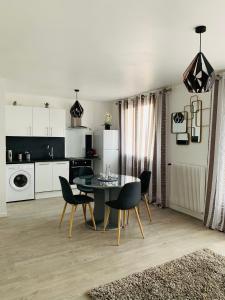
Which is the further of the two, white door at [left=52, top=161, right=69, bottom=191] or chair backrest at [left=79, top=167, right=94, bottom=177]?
white door at [left=52, top=161, right=69, bottom=191]

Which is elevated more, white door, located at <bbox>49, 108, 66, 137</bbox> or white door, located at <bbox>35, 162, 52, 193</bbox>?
white door, located at <bbox>49, 108, 66, 137</bbox>

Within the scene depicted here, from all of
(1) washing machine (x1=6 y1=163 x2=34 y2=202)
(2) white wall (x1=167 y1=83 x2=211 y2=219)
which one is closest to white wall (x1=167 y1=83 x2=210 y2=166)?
(2) white wall (x1=167 y1=83 x2=211 y2=219)

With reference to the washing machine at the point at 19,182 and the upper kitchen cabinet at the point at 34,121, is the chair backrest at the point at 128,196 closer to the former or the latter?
the washing machine at the point at 19,182

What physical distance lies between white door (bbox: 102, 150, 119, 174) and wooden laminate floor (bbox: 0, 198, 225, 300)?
6.81 ft

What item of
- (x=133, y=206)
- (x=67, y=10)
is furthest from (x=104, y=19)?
(x=133, y=206)

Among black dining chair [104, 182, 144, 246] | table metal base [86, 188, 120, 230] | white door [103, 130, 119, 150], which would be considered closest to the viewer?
black dining chair [104, 182, 144, 246]

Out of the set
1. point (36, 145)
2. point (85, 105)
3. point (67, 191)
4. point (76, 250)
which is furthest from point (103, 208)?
point (85, 105)

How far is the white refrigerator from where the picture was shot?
634 cm

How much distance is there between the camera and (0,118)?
435cm

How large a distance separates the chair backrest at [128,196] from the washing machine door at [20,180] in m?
2.87

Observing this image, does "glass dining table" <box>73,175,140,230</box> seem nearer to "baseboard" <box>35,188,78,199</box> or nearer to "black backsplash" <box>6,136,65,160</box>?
"baseboard" <box>35,188,78,199</box>

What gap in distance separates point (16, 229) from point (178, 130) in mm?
3373

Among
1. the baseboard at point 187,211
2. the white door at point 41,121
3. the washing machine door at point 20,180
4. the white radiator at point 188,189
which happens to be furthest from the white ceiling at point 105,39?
the baseboard at point 187,211

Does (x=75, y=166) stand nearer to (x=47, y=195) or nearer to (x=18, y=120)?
(x=47, y=195)
